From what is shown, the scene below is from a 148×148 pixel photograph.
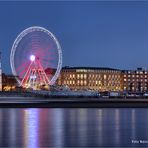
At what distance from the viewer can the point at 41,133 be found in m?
23.1

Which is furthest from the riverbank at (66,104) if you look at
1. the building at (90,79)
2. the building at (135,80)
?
the building at (135,80)

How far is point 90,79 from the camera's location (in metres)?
179

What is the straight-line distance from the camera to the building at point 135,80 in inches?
7643

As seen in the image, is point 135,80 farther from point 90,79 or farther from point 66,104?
point 66,104

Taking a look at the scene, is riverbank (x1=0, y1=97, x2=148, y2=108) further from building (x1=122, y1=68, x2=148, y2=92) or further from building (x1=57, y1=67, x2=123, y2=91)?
building (x1=122, y1=68, x2=148, y2=92)

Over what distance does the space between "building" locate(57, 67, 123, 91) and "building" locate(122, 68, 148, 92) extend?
3898 mm

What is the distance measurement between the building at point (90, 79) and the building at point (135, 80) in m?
3.90

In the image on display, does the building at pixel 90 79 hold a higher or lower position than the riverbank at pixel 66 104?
higher

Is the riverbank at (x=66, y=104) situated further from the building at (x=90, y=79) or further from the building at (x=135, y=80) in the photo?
the building at (x=135, y=80)

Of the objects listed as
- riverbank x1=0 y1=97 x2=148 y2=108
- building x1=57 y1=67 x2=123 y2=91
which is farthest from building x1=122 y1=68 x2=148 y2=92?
riverbank x1=0 y1=97 x2=148 y2=108

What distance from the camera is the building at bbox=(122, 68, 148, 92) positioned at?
194m

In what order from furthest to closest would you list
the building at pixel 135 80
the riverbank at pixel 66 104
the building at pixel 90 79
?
the building at pixel 135 80, the building at pixel 90 79, the riverbank at pixel 66 104

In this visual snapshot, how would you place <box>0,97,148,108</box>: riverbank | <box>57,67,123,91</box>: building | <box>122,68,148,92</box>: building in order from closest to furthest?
<box>0,97,148,108</box>: riverbank → <box>57,67,123,91</box>: building → <box>122,68,148,92</box>: building

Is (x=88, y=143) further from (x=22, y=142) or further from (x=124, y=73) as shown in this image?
(x=124, y=73)
